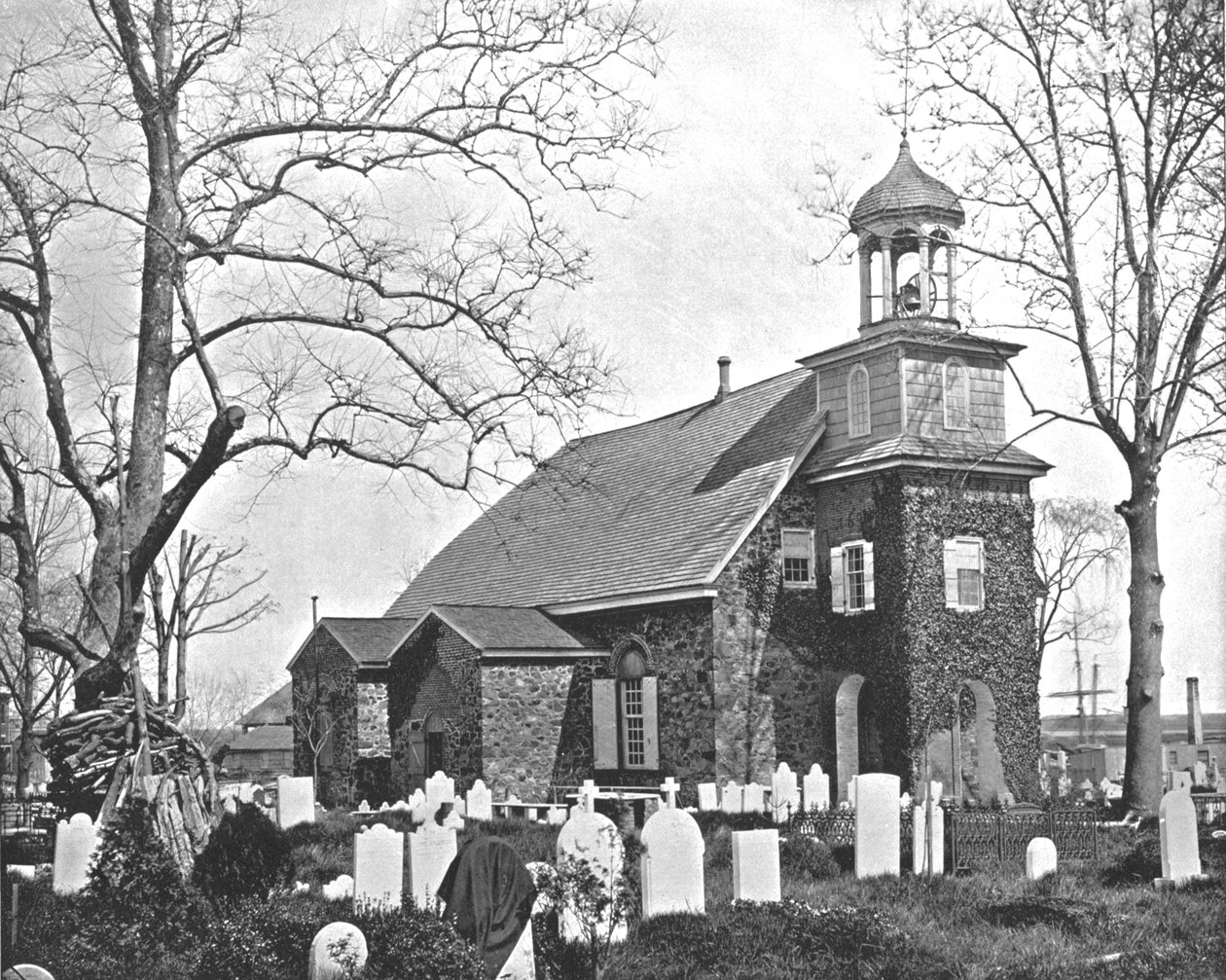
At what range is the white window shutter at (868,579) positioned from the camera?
26.1m

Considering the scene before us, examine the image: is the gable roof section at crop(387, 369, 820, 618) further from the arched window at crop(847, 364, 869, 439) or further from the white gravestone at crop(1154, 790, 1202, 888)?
the white gravestone at crop(1154, 790, 1202, 888)

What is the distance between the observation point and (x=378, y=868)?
12.8 m

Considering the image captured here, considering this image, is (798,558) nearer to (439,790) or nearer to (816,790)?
(816,790)

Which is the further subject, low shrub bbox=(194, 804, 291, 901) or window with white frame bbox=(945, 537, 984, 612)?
window with white frame bbox=(945, 537, 984, 612)

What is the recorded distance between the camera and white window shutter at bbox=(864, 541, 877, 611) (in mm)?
26066

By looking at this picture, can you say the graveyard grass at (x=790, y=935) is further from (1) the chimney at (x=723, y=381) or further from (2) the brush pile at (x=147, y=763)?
(1) the chimney at (x=723, y=381)

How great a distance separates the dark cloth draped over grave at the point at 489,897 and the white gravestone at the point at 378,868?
8.13 feet

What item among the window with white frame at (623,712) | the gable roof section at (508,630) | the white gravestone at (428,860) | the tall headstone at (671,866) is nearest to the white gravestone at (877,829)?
the tall headstone at (671,866)

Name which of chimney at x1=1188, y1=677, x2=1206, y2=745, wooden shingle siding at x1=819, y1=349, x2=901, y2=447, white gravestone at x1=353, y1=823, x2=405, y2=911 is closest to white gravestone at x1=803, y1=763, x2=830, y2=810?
wooden shingle siding at x1=819, y1=349, x2=901, y2=447

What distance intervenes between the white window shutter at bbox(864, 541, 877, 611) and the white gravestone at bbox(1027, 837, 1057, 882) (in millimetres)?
9900

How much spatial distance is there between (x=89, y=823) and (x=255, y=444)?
3542 mm

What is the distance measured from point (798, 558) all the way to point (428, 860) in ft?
48.7

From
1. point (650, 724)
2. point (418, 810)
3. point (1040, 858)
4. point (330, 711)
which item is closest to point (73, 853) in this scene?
point (418, 810)

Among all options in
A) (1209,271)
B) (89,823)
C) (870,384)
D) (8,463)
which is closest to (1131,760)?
(1209,271)
